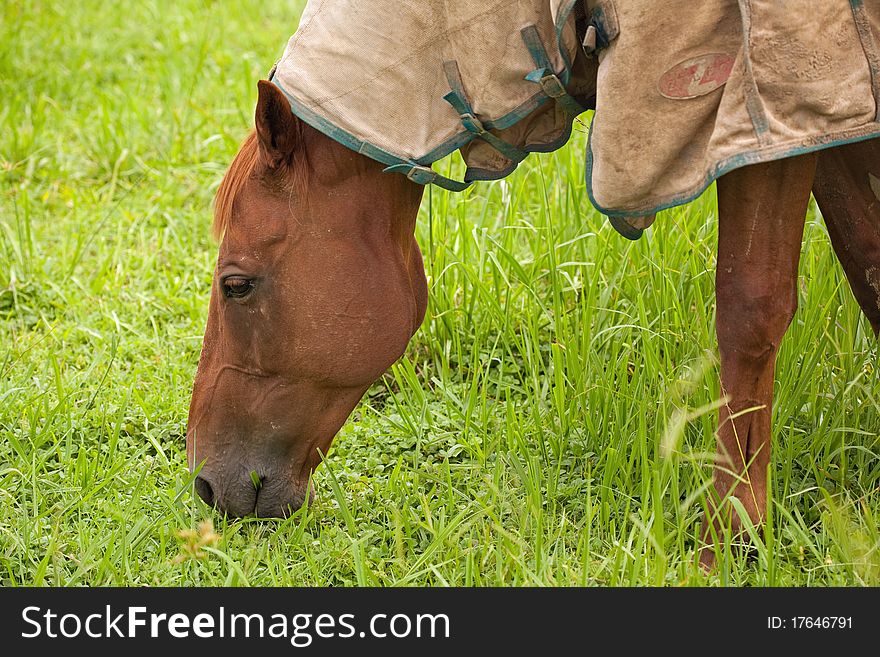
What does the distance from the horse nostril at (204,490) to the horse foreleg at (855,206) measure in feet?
5.73

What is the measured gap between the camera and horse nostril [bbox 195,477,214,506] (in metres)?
2.87

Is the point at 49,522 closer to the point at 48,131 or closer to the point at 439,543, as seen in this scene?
the point at 439,543

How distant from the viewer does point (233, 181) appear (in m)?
2.68

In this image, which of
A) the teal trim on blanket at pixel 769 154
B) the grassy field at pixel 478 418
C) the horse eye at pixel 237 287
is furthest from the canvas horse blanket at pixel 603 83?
the grassy field at pixel 478 418

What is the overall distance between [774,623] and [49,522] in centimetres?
188

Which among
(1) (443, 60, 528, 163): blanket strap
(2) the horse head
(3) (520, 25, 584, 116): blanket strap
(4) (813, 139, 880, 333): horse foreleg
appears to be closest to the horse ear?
(2) the horse head

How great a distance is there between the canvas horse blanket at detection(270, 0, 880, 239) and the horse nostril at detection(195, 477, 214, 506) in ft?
3.16

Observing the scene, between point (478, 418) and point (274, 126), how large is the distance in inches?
52.3

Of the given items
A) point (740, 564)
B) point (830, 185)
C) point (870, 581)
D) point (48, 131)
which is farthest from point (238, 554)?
point (48, 131)

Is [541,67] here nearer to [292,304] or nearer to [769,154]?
[769,154]

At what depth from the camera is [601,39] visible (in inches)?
93.4

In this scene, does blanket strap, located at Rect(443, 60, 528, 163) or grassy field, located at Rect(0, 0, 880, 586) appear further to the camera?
grassy field, located at Rect(0, 0, 880, 586)

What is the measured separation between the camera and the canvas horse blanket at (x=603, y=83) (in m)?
2.26

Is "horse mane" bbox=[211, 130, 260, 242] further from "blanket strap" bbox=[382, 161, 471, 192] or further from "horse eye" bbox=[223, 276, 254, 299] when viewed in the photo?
"blanket strap" bbox=[382, 161, 471, 192]
